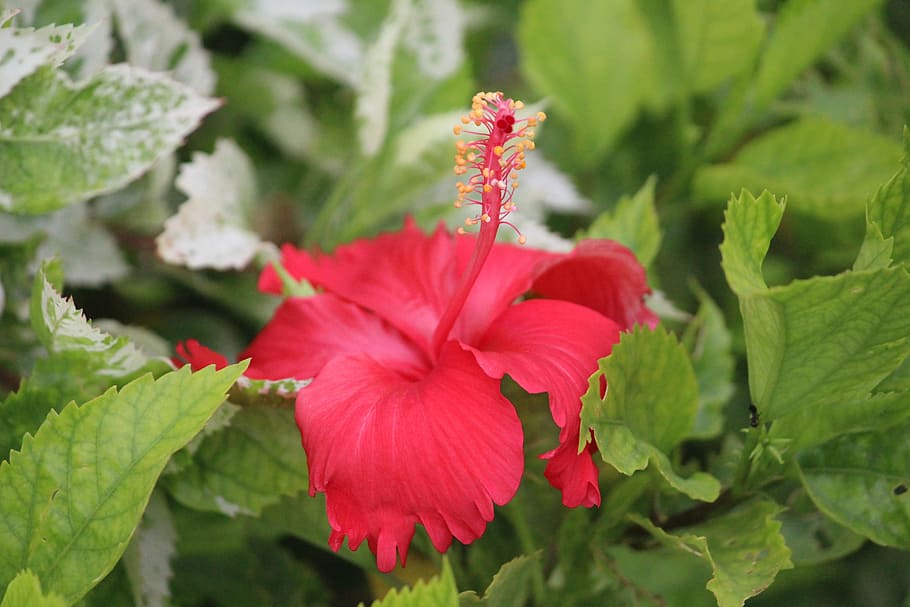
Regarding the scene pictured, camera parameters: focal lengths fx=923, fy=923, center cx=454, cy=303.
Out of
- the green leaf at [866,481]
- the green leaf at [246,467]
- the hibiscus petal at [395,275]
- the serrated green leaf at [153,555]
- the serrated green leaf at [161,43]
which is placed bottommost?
the serrated green leaf at [153,555]

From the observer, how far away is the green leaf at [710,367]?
410mm

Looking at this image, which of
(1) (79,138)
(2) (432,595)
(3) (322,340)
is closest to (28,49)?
(1) (79,138)

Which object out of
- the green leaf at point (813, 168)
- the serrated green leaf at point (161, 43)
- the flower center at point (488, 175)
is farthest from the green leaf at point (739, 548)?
the serrated green leaf at point (161, 43)

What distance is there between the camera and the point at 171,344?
51 cm

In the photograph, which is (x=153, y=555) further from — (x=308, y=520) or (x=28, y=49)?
(x=28, y=49)

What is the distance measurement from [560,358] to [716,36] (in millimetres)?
261

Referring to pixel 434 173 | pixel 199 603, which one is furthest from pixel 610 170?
pixel 199 603

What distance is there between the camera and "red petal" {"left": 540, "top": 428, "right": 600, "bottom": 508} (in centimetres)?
30

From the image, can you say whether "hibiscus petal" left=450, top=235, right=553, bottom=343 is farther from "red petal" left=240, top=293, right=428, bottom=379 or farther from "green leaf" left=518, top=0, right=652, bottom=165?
"green leaf" left=518, top=0, right=652, bottom=165

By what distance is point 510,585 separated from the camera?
0.35 meters

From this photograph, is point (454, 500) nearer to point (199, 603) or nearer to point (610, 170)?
point (199, 603)

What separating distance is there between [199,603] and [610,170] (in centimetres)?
37

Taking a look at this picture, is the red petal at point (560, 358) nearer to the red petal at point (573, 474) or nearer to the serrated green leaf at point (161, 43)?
the red petal at point (573, 474)

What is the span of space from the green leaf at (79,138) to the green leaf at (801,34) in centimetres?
30
